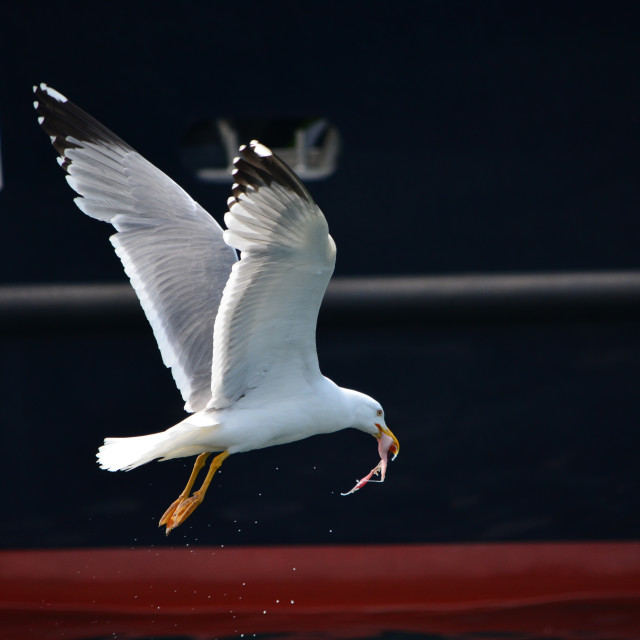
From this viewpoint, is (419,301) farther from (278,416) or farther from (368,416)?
(278,416)

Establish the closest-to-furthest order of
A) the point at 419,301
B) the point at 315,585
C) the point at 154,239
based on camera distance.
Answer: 1. the point at 154,239
2. the point at 419,301
3. the point at 315,585

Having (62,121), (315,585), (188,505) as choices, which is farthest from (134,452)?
(315,585)

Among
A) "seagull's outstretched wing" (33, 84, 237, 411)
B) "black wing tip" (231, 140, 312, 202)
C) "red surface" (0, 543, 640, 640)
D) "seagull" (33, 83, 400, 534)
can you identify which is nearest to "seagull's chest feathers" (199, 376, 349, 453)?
"seagull" (33, 83, 400, 534)

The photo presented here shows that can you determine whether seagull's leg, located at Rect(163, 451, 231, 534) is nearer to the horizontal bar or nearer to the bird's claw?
the bird's claw

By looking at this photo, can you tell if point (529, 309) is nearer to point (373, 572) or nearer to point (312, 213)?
point (373, 572)

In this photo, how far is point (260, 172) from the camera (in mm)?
2951

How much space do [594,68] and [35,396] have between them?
259 cm

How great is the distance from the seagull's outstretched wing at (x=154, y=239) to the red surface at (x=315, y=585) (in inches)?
42.2

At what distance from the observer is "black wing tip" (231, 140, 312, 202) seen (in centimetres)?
292

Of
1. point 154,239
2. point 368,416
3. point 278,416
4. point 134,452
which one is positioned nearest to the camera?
point 134,452

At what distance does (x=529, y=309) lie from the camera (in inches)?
173

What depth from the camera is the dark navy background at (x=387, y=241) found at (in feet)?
14.5

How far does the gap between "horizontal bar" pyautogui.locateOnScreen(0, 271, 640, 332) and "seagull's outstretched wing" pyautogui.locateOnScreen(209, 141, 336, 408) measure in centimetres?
93

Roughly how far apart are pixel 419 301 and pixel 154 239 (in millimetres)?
1101
